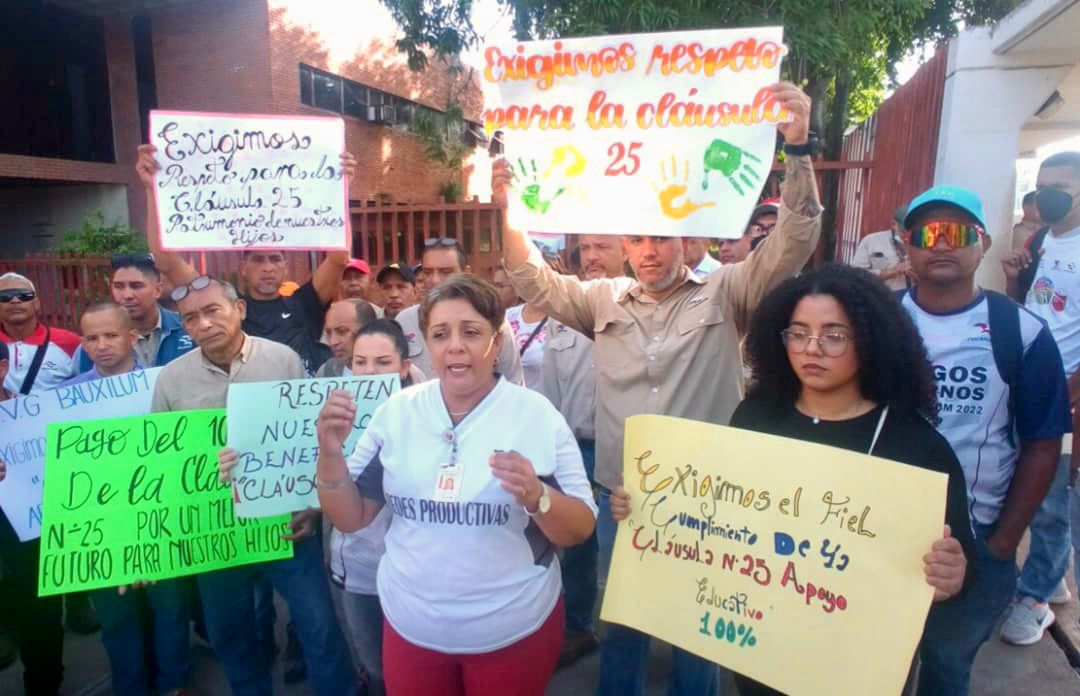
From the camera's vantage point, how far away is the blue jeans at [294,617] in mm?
2711

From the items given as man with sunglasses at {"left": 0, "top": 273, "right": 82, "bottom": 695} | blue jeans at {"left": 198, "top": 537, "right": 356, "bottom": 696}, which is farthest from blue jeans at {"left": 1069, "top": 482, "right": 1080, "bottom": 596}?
man with sunglasses at {"left": 0, "top": 273, "right": 82, "bottom": 695}

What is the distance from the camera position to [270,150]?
3.17 meters

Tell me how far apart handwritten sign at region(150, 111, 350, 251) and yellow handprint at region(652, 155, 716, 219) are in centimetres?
155

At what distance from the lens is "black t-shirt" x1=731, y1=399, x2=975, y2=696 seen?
170 centimetres

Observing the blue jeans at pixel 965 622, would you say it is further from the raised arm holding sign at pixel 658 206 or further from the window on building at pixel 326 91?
the window on building at pixel 326 91

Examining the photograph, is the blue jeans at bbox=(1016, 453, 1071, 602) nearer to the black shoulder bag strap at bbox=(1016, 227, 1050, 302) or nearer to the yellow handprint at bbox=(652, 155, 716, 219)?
the black shoulder bag strap at bbox=(1016, 227, 1050, 302)

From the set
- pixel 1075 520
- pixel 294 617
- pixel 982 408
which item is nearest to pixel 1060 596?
pixel 1075 520

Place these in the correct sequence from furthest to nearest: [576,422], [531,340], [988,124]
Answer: [988,124], [531,340], [576,422]

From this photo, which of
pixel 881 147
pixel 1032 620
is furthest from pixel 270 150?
pixel 881 147

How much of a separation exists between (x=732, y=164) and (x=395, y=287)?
2751 mm

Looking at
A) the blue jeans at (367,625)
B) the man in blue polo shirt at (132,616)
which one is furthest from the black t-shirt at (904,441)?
the man in blue polo shirt at (132,616)

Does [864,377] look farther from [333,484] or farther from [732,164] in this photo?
[333,484]

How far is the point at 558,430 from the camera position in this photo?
1980 mm

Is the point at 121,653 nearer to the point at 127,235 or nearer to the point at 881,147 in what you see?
the point at 881,147
